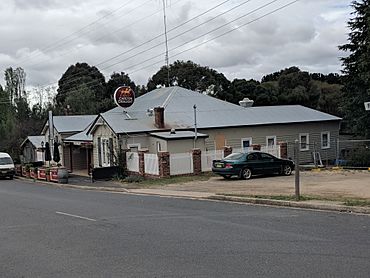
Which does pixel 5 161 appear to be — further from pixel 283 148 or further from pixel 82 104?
pixel 82 104

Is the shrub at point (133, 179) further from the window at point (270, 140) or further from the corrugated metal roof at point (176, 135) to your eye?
the window at point (270, 140)

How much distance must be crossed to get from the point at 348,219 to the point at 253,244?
3949 millimetres

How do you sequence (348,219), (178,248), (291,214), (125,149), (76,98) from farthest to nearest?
(76,98) → (125,149) → (291,214) → (348,219) → (178,248)

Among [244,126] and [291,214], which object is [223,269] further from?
[244,126]

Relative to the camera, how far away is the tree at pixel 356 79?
130 feet

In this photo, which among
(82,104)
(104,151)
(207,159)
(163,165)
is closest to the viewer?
(163,165)

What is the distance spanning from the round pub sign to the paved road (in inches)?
924

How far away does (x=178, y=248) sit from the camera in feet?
31.2

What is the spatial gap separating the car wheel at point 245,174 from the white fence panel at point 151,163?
5315 mm

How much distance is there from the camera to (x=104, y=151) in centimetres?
3844

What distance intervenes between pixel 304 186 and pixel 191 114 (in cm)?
2127

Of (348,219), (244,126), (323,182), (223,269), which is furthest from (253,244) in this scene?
(244,126)

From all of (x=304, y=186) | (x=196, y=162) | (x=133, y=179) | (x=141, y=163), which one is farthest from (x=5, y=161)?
(x=304, y=186)

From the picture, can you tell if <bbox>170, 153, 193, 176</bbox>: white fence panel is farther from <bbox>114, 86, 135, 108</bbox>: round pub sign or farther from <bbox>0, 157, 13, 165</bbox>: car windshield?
<bbox>0, 157, 13, 165</bbox>: car windshield
